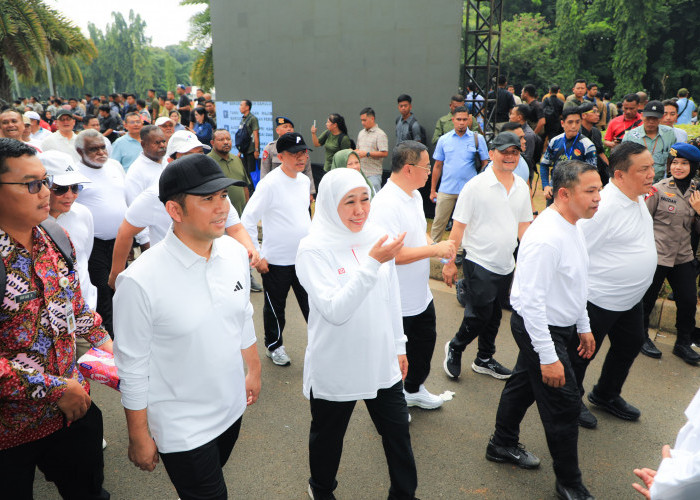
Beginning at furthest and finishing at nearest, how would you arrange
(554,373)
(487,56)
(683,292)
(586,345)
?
(487,56) < (683,292) < (586,345) < (554,373)

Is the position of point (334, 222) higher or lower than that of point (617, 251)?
higher

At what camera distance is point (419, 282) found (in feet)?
12.8

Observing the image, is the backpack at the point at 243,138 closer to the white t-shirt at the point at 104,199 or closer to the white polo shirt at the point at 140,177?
the white polo shirt at the point at 140,177

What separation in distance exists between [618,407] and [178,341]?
356cm

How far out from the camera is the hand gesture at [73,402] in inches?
86.7

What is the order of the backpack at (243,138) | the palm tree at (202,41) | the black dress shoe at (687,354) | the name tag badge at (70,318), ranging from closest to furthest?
the name tag badge at (70,318) → the black dress shoe at (687,354) → the backpack at (243,138) → the palm tree at (202,41)

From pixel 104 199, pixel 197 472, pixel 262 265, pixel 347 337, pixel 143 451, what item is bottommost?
pixel 197 472

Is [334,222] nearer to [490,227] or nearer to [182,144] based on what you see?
[490,227]

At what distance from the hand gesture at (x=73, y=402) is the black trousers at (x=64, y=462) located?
0.17m

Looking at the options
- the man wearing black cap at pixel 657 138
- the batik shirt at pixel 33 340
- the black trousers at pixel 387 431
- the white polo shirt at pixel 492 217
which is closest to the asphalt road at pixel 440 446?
the black trousers at pixel 387 431

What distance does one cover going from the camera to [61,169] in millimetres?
3480

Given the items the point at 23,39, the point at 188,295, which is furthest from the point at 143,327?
the point at 23,39

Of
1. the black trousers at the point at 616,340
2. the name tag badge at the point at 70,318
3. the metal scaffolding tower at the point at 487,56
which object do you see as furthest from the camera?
the metal scaffolding tower at the point at 487,56

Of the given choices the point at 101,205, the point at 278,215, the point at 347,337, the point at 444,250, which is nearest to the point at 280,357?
the point at 278,215
